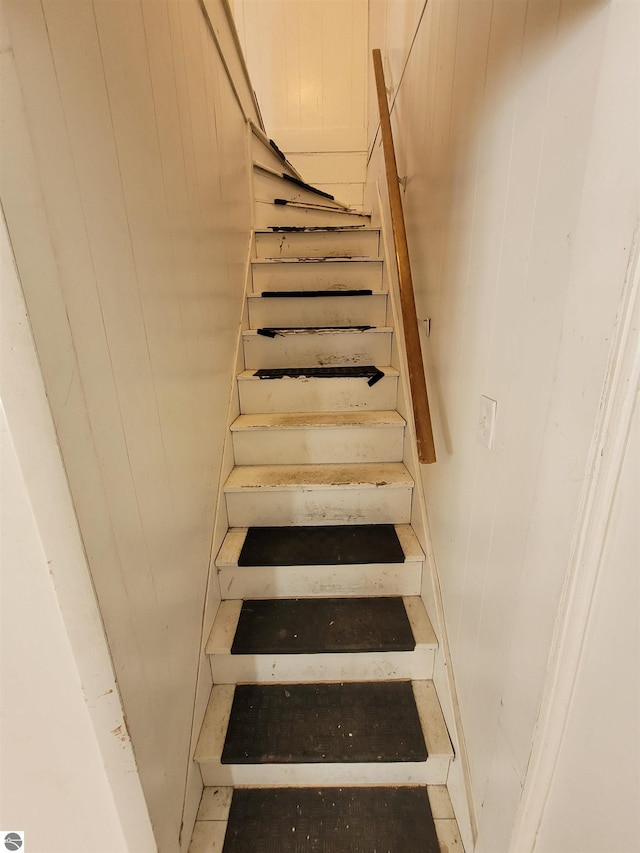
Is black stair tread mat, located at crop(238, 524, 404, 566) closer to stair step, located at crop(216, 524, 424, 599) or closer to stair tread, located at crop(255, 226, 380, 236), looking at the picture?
stair step, located at crop(216, 524, 424, 599)

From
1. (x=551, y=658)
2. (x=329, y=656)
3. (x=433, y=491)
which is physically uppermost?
(x=551, y=658)

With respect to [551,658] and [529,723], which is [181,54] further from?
[529,723]

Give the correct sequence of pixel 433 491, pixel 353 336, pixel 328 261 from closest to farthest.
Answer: pixel 433 491 → pixel 353 336 → pixel 328 261

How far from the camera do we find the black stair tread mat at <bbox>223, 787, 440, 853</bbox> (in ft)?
3.12

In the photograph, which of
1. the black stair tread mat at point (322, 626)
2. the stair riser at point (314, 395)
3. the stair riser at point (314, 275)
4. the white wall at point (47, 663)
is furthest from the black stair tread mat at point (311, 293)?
the white wall at point (47, 663)

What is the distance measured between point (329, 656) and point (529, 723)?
0.68m

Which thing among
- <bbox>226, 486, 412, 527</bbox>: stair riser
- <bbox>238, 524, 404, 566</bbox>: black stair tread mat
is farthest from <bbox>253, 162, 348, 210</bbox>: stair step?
<bbox>238, 524, 404, 566</bbox>: black stair tread mat

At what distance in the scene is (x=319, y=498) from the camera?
59.4 inches

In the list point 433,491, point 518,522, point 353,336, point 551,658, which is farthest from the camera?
point 353,336

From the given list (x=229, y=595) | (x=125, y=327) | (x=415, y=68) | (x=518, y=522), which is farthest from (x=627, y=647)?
(x=415, y=68)

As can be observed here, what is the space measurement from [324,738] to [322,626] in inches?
11.5

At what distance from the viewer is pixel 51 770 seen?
68 cm

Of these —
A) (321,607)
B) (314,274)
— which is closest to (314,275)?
(314,274)

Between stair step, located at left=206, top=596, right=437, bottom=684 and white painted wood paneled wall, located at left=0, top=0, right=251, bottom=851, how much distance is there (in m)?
0.15
